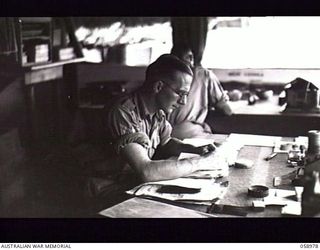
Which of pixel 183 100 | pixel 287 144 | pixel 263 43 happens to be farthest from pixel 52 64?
pixel 287 144

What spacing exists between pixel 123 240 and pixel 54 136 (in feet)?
1.59

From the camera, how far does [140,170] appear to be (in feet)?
5.19

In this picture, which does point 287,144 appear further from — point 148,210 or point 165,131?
point 148,210

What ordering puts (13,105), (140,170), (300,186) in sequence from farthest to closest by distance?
1. (13,105)
2. (140,170)
3. (300,186)

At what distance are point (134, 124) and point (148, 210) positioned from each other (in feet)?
1.12

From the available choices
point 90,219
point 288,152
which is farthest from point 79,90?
point 288,152

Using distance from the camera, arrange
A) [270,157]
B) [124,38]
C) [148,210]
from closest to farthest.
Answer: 1. [148,210]
2. [270,157]
3. [124,38]

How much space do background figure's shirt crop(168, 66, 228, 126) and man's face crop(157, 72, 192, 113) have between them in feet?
0.06

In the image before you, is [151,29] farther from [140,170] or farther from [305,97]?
[305,97]

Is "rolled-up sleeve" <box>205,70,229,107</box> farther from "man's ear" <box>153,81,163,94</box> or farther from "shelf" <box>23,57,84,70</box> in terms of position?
"shelf" <box>23,57,84,70</box>

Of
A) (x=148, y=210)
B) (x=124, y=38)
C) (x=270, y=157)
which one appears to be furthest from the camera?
(x=124, y=38)

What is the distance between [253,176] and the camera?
1490 millimetres

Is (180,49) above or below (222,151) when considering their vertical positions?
above

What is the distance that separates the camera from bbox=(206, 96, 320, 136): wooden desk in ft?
Answer: 5.48
